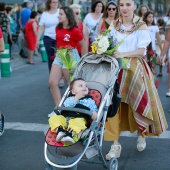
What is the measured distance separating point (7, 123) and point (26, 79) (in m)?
4.92

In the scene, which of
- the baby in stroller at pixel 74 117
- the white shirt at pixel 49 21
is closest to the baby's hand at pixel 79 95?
the baby in stroller at pixel 74 117

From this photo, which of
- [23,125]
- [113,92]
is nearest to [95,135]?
[113,92]

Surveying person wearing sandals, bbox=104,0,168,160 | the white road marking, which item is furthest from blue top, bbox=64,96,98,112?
the white road marking

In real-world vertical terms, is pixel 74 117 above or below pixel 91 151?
above

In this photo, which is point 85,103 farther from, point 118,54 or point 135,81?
point 135,81

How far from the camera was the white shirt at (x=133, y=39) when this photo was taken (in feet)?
18.0

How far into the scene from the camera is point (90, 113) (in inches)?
177

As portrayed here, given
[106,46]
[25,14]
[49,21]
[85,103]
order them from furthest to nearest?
[25,14]
[49,21]
[106,46]
[85,103]

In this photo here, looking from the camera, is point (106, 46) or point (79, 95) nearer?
point (79, 95)

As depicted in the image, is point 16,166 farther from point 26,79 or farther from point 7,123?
point 26,79

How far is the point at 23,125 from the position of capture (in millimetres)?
7367

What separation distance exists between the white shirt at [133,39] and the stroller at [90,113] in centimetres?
42

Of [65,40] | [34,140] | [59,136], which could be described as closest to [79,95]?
[59,136]

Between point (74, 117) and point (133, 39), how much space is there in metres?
1.41
